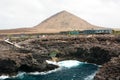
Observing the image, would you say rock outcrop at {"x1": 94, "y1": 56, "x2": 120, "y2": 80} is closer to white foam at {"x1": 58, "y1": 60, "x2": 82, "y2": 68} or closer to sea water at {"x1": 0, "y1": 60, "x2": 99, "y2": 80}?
sea water at {"x1": 0, "y1": 60, "x2": 99, "y2": 80}

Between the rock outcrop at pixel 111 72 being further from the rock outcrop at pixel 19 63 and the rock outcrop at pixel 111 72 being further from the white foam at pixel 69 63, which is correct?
the white foam at pixel 69 63

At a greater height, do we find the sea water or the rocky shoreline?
the rocky shoreline

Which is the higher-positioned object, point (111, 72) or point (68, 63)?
point (111, 72)

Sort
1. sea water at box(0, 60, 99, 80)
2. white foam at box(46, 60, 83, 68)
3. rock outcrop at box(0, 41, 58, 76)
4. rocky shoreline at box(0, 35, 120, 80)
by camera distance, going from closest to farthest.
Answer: sea water at box(0, 60, 99, 80) → rock outcrop at box(0, 41, 58, 76) → rocky shoreline at box(0, 35, 120, 80) → white foam at box(46, 60, 83, 68)

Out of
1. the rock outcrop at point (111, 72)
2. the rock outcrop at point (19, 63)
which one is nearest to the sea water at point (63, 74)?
the rock outcrop at point (19, 63)

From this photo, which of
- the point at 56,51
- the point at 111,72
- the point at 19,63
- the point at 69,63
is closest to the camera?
the point at 111,72

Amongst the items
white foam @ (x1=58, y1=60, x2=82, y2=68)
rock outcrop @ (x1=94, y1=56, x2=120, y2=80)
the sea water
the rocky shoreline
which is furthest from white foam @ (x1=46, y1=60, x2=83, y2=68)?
rock outcrop @ (x1=94, y1=56, x2=120, y2=80)

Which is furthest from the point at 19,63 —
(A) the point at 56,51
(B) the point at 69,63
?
(A) the point at 56,51

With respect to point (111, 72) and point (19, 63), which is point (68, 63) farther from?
point (111, 72)
